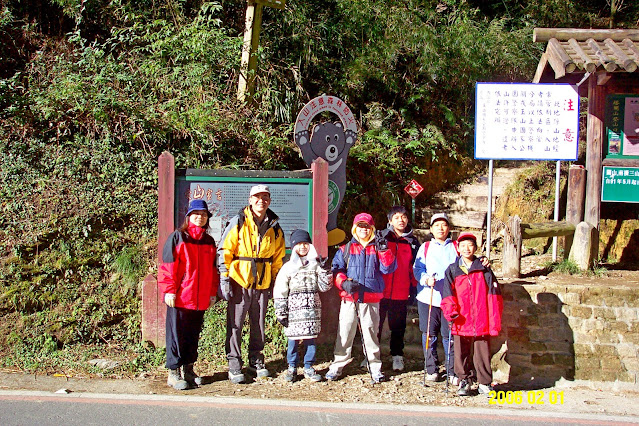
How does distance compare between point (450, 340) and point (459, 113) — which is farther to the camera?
point (459, 113)

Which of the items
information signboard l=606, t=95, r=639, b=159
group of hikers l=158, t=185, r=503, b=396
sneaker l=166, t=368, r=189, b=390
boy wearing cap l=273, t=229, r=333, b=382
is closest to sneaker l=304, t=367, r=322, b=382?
group of hikers l=158, t=185, r=503, b=396

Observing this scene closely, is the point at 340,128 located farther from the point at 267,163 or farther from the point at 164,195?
the point at 164,195

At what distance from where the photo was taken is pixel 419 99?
1126cm

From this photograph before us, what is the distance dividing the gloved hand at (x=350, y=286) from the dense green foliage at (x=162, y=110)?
1.91 m

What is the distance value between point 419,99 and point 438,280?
244 inches

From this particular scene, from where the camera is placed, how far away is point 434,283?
5.83m

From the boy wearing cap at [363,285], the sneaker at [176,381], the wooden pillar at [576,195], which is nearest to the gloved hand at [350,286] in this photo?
the boy wearing cap at [363,285]

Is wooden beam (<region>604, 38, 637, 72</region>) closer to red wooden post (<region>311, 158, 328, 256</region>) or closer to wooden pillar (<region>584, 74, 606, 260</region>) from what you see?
wooden pillar (<region>584, 74, 606, 260</region>)

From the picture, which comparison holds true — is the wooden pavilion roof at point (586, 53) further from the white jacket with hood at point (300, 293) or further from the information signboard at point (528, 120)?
the white jacket with hood at point (300, 293)

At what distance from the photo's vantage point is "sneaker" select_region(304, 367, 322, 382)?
584cm

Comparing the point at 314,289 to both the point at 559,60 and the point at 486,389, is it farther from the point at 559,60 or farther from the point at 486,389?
the point at 559,60

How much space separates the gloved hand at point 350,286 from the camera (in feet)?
18.4

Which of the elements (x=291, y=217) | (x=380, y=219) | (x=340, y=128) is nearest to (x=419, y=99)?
(x=380, y=219)

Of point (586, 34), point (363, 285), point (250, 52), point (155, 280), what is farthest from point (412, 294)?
point (250, 52)
